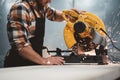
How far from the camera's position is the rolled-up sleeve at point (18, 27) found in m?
1.37

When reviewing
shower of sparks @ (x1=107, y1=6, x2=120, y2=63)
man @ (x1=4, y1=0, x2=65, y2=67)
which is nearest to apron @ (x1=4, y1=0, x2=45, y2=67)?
man @ (x1=4, y1=0, x2=65, y2=67)

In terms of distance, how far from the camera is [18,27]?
4.48 ft

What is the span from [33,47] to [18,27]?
16cm

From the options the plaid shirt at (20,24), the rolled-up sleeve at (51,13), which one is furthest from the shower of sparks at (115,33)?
the plaid shirt at (20,24)

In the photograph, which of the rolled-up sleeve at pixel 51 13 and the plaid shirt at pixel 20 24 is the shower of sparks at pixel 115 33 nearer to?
the rolled-up sleeve at pixel 51 13

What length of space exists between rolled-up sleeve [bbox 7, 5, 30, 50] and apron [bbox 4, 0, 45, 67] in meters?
0.05

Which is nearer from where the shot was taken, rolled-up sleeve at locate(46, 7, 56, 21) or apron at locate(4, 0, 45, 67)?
apron at locate(4, 0, 45, 67)

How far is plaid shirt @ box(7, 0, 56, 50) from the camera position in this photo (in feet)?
4.49

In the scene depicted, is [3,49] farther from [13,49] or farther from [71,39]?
[71,39]

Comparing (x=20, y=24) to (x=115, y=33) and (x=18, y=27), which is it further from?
(x=115, y=33)

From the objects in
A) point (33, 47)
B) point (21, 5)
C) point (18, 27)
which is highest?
point (21, 5)

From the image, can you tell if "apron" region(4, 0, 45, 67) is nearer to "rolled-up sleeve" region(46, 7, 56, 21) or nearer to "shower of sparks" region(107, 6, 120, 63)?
"rolled-up sleeve" region(46, 7, 56, 21)

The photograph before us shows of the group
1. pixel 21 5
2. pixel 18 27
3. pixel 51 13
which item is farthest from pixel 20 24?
pixel 51 13

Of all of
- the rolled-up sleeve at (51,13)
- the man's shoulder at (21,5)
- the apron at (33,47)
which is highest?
the man's shoulder at (21,5)
